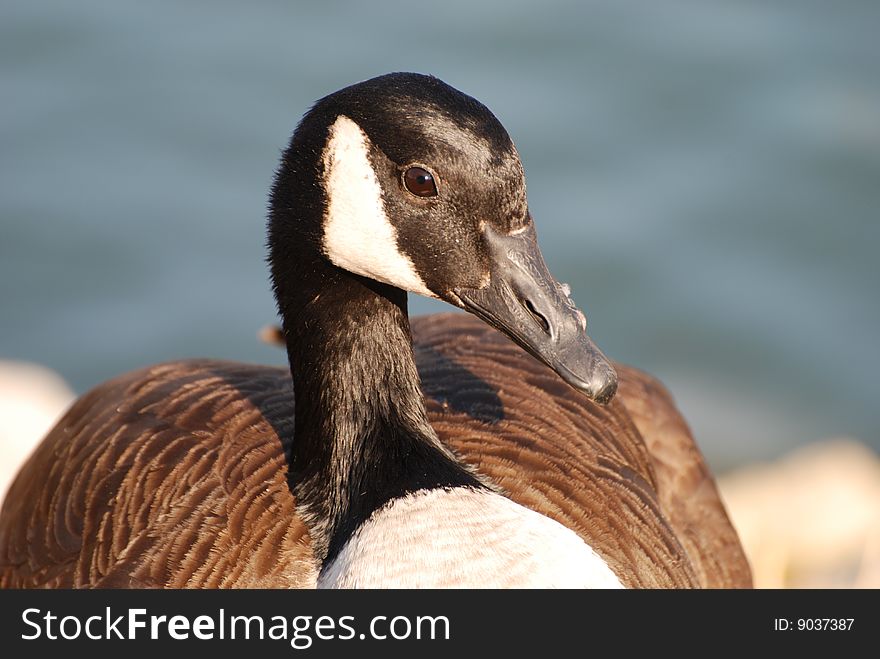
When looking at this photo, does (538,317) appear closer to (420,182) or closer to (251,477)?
(420,182)

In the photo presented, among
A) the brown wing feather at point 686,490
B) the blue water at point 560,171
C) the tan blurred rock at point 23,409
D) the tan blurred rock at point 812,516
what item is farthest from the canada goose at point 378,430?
the blue water at point 560,171

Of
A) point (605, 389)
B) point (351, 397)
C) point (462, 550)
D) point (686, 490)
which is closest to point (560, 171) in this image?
point (686, 490)

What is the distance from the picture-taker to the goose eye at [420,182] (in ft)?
13.8

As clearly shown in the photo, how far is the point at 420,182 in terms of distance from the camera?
4.23 metres

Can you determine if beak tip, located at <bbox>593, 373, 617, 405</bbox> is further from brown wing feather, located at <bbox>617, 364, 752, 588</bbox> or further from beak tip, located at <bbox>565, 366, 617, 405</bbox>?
brown wing feather, located at <bbox>617, 364, 752, 588</bbox>

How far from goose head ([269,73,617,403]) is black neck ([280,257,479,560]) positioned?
190 millimetres

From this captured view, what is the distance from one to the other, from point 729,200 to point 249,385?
18.9 feet

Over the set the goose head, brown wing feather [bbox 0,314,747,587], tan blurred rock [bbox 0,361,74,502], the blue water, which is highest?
the blue water

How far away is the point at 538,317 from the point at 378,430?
0.79 meters

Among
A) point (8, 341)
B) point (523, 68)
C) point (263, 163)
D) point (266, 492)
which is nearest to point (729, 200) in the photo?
point (523, 68)

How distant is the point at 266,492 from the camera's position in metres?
4.71

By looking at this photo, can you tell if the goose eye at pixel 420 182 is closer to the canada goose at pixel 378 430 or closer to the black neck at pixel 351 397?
the canada goose at pixel 378 430

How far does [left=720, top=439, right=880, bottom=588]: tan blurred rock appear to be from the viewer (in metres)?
6.98

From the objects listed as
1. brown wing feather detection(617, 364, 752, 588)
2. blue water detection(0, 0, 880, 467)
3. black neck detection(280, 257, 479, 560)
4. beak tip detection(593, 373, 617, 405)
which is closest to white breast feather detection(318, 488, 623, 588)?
black neck detection(280, 257, 479, 560)
